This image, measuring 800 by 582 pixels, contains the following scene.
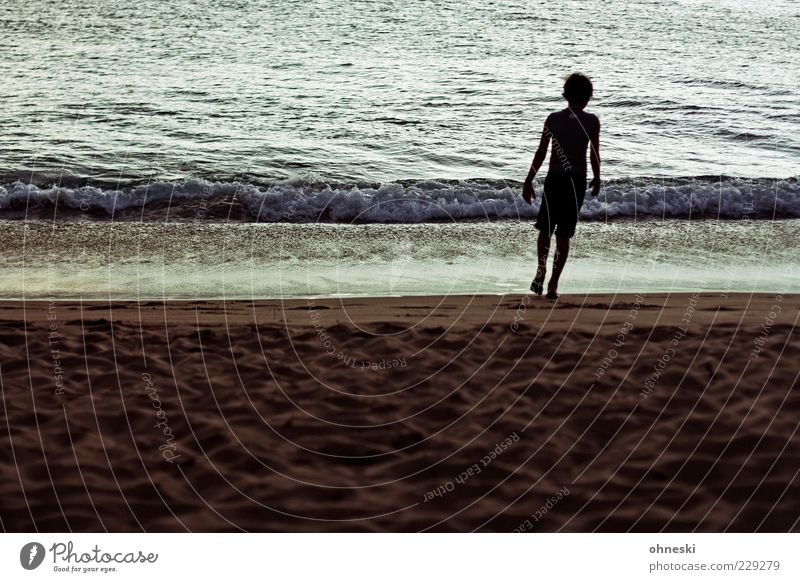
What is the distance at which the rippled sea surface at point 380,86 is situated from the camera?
53.9ft

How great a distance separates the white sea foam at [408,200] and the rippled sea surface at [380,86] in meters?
1.15

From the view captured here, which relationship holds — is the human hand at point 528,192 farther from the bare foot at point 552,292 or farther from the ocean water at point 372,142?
the ocean water at point 372,142

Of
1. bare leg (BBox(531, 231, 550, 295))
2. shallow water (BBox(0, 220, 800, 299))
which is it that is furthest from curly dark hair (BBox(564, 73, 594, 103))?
shallow water (BBox(0, 220, 800, 299))

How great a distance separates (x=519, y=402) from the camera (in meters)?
5.68

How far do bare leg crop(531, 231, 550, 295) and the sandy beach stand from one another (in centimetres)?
56

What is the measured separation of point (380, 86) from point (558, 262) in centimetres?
1651

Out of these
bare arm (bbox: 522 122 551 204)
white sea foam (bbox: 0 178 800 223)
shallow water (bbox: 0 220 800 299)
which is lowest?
white sea foam (bbox: 0 178 800 223)

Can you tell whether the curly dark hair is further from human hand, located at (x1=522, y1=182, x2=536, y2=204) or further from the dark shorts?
human hand, located at (x1=522, y1=182, x2=536, y2=204)

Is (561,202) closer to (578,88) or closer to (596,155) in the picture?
(596,155)

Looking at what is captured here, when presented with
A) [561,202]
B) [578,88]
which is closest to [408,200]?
[561,202]

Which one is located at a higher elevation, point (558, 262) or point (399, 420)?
point (558, 262)

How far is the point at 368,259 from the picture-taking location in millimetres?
10016

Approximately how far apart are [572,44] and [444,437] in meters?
26.4

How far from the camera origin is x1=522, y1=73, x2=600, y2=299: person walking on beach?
6.68 metres
